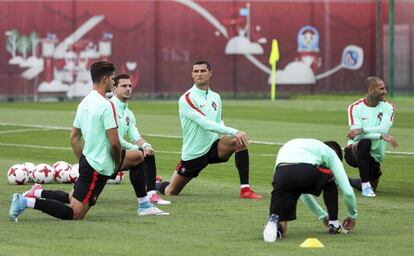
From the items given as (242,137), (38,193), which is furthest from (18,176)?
(242,137)

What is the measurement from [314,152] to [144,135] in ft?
53.0

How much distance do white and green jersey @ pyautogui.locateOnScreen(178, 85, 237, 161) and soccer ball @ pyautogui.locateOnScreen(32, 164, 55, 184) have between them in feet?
7.59

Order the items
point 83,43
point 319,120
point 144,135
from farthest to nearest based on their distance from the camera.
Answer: point 83,43 < point 319,120 < point 144,135

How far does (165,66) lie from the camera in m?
50.4

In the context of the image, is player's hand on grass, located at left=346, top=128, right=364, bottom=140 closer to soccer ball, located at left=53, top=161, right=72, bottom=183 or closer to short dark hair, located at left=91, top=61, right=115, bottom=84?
soccer ball, located at left=53, top=161, right=72, bottom=183

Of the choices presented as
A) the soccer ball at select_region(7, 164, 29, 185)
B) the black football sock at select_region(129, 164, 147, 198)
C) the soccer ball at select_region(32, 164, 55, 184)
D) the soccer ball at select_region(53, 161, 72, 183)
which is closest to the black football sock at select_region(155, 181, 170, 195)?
the soccer ball at select_region(53, 161, 72, 183)

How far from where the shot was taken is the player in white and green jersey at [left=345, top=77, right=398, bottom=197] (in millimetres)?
17109

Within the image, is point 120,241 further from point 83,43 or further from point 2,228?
point 83,43

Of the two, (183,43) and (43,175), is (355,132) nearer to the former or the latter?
(43,175)

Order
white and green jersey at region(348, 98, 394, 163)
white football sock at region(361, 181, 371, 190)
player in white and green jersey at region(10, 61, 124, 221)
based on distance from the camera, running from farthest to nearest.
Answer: white and green jersey at region(348, 98, 394, 163)
white football sock at region(361, 181, 371, 190)
player in white and green jersey at region(10, 61, 124, 221)

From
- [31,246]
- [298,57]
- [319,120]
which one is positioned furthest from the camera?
[298,57]

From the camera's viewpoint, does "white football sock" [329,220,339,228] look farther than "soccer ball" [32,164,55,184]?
No

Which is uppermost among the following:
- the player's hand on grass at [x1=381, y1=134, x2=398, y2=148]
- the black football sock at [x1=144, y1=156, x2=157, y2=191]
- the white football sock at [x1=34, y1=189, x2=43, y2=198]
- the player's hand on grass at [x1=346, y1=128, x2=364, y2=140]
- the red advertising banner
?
the red advertising banner

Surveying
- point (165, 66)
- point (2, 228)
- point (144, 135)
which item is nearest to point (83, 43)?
point (165, 66)
